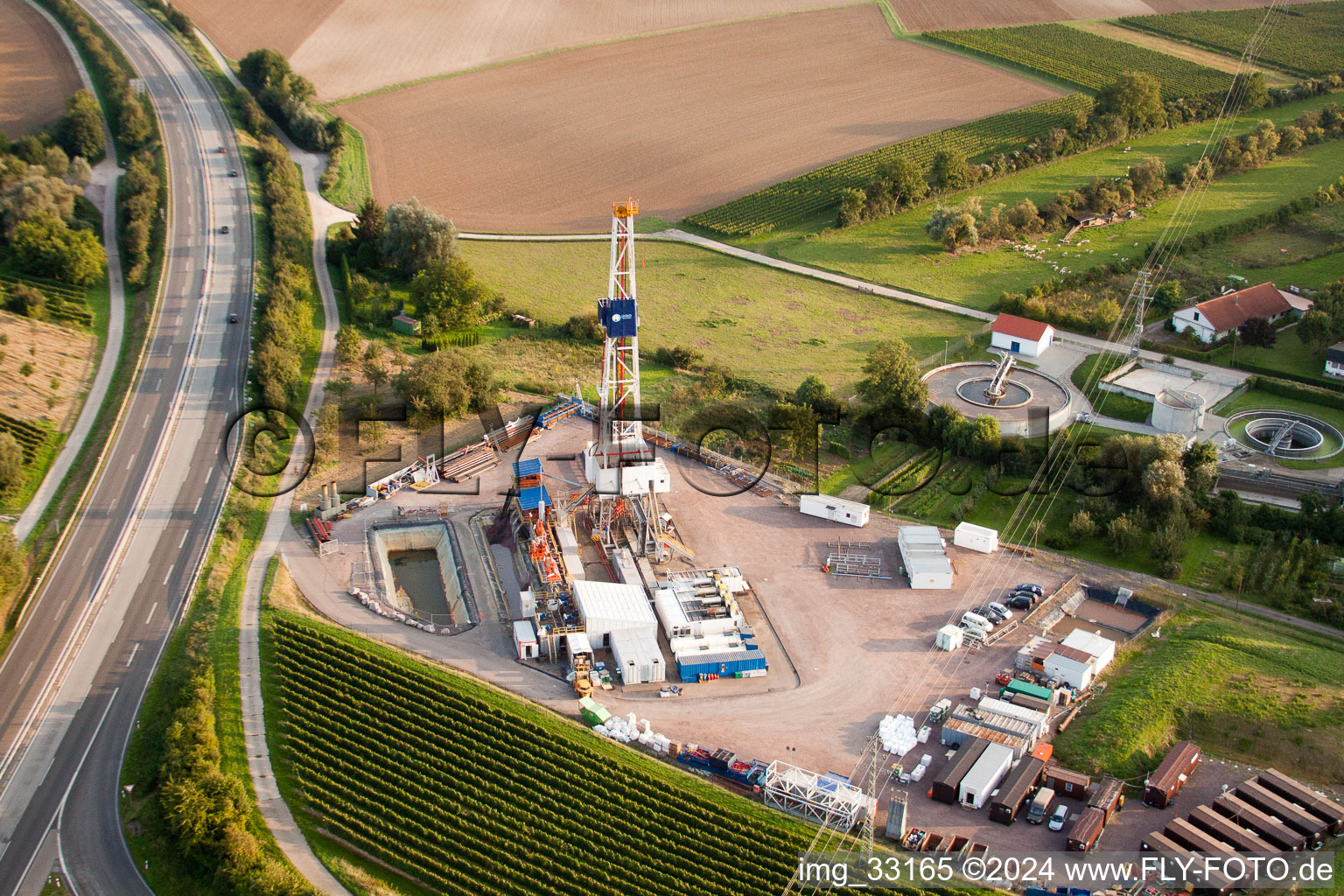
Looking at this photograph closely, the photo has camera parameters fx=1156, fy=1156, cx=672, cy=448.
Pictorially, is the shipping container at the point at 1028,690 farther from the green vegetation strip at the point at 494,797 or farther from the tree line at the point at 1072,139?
the tree line at the point at 1072,139

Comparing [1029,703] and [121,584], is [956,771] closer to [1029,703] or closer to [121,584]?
[1029,703]

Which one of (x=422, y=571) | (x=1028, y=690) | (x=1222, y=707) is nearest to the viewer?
(x=1222, y=707)

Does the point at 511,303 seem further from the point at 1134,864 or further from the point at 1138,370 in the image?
the point at 1134,864

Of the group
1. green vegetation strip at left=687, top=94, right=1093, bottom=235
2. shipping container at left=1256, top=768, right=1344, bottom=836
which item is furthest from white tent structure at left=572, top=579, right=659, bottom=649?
green vegetation strip at left=687, top=94, right=1093, bottom=235

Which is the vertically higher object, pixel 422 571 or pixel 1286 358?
pixel 1286 358

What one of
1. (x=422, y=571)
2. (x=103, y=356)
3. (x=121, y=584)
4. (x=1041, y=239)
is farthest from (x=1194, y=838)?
(x=103, y=356)

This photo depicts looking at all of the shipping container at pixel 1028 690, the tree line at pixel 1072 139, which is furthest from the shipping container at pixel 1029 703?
the tree line at pixel 1072 139
